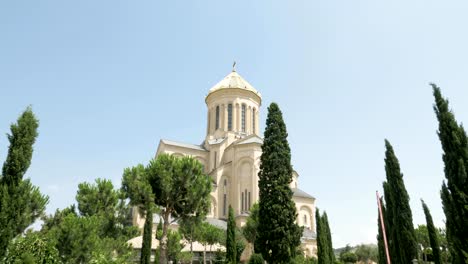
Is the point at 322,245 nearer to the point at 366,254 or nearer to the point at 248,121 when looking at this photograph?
the point at 248,121

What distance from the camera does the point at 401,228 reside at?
15.6 m

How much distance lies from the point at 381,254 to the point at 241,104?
23330 mm

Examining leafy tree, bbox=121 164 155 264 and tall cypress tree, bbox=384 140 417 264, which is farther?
leafy tree, bbox=121 164 155 264

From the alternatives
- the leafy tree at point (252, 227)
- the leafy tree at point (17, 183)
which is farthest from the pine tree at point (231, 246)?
the leafy tree at point (17, 183)

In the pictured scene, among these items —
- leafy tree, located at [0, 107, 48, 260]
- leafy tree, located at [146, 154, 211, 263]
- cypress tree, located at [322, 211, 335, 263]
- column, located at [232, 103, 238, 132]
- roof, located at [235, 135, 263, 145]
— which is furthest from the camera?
column, located at [232, 103, 238, 132]

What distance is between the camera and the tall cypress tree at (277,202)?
17609 mm

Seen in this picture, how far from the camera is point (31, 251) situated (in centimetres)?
1245

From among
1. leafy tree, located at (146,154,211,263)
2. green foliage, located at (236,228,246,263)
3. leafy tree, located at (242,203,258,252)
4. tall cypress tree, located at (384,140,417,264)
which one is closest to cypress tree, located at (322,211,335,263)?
leafy tree, located at (242,203,258,252)

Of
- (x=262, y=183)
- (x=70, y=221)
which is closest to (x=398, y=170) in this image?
(x=262, y=183)

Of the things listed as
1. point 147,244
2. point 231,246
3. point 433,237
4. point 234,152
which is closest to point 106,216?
point 147,244

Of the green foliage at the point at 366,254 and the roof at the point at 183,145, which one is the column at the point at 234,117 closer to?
the roof at the point at 183,145

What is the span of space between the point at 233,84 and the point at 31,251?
3095 centimetres

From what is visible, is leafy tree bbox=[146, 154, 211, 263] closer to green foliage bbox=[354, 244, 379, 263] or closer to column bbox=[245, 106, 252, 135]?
column bbox=[245, 106, 252, 135]

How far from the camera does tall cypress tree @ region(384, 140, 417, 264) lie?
50.1 ft
